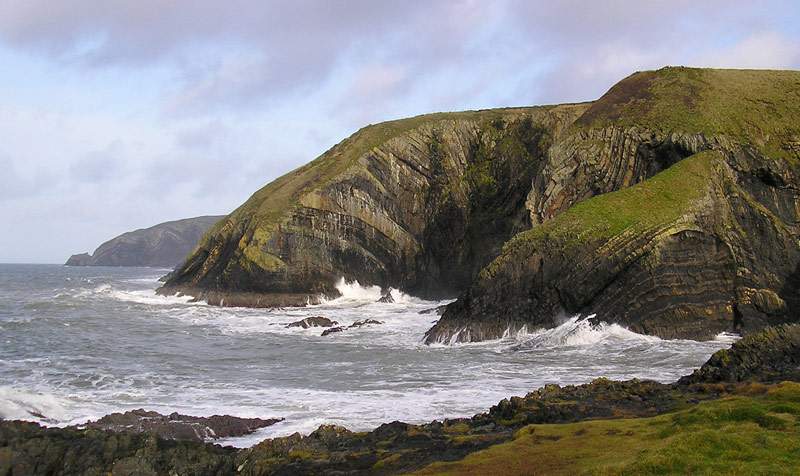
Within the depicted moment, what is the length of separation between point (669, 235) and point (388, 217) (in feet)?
99.8

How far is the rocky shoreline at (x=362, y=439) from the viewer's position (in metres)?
11.2

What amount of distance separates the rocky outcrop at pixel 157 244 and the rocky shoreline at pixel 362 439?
17302cm

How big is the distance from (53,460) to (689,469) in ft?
35.6

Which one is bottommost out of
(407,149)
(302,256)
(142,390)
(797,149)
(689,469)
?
(142,390)

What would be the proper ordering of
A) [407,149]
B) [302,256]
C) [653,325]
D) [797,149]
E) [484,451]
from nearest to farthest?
1. [484,451]
2. [653,325]
3. [797,149]
4. [302,256]
5. [407,149]

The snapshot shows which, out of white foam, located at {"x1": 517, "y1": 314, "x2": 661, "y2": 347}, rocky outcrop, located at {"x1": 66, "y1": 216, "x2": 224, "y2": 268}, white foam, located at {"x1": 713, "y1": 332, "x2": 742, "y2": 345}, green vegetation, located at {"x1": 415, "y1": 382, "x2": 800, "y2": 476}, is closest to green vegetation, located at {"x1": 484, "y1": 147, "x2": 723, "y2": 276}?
white foam, located at {"x1": 517, "y1": 314, "x2": 661, "y2": 347}

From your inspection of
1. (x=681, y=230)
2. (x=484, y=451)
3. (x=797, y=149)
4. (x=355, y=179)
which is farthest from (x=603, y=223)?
(x=355, y=179)

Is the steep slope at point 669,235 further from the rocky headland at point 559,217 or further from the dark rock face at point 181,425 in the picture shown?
the dark rock face at point 181,425

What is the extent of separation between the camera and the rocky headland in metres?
28.8

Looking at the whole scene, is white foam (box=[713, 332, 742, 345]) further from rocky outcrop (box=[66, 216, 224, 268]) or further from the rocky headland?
rocky outcrop (box=[66, 216, 224, 268])

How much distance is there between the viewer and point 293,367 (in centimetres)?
2381

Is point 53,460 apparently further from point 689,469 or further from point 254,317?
point 254,317

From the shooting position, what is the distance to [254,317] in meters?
42.5

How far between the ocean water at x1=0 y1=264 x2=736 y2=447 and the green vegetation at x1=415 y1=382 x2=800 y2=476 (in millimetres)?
5002
